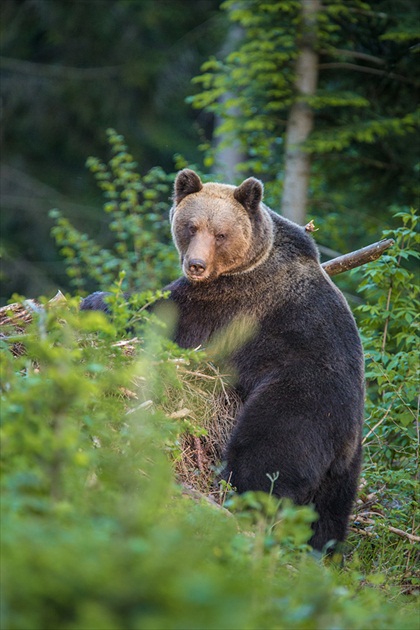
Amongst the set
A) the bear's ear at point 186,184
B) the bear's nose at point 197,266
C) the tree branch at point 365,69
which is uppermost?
the tree branch at point 365,69

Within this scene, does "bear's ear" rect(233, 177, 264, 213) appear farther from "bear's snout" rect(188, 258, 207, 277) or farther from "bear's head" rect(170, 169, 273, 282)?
"bear's snout" rect(188, 258, 207, 277)

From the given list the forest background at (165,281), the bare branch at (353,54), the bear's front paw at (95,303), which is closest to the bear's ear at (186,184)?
the bear's front paw at (95,303)

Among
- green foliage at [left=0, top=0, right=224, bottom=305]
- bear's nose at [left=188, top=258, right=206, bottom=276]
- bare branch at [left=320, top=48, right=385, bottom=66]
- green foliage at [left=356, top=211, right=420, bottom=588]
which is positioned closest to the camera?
green foliage at [left=356, top=211, right=420, bottom=588]

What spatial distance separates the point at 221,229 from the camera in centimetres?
645

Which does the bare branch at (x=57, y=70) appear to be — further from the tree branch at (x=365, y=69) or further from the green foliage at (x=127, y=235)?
the green foliage at (x=127, y=235)

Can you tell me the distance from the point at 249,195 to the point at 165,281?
6265mm

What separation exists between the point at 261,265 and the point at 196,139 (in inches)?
664

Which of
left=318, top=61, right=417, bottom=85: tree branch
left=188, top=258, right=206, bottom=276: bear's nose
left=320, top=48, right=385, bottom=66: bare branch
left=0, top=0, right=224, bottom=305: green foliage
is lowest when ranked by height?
left=0, top=0, right=224, bottom=305: green foliage

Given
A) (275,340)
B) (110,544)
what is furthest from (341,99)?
(110,544)

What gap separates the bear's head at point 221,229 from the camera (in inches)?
251

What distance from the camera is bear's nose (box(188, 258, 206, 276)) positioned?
6266mm

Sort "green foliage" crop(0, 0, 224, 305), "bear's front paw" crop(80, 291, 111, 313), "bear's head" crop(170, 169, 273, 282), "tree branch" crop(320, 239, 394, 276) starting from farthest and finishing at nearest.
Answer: "green foliage" crop(0, 0, 224, 305)
"bear's front paw" crop(80, 291, 111, 313)
"tree branch" crop(320, 239, 394, 276)
"bear's head" crop(170, 169, 273, 282)

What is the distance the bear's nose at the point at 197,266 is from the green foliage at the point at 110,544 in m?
2.11

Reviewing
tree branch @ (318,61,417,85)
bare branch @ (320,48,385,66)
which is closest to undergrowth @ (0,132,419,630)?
bare branch @ (320,48,385,66)
